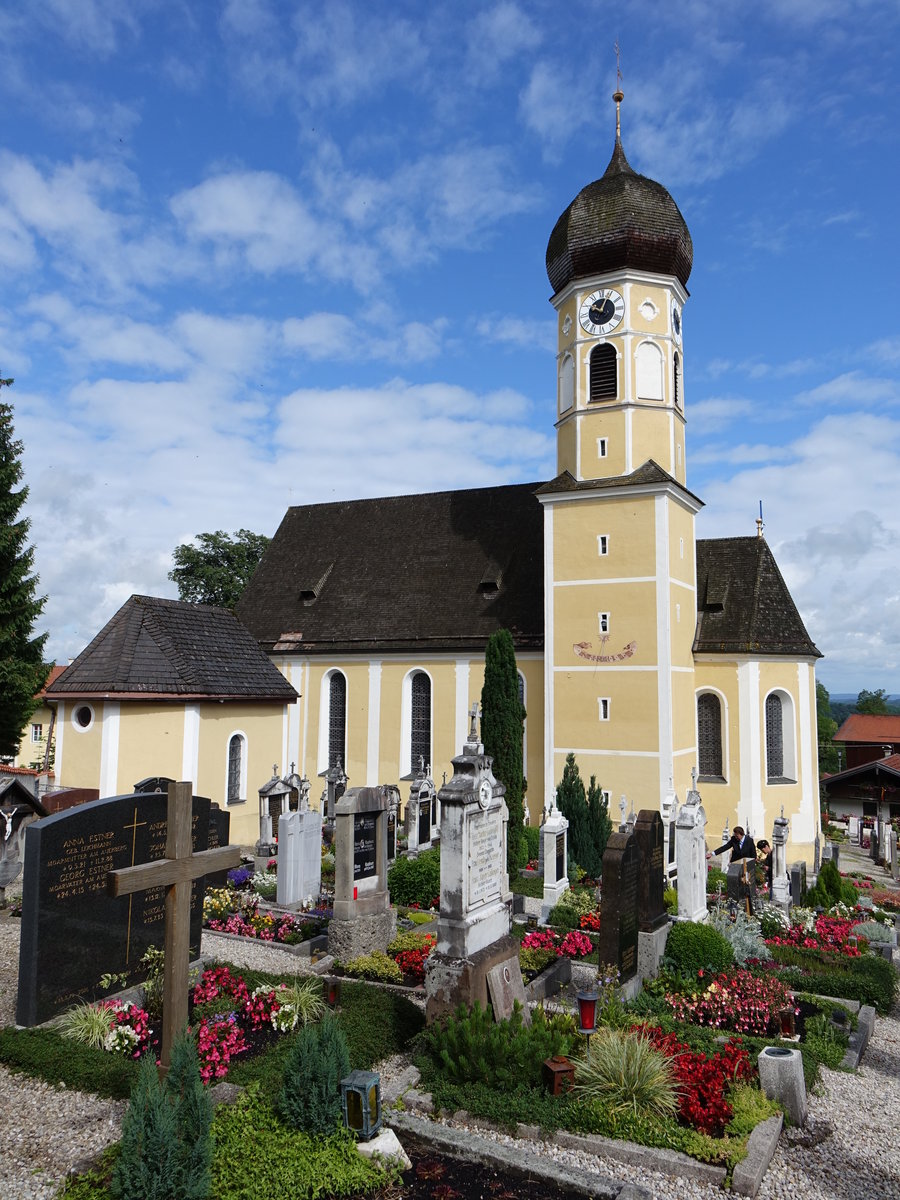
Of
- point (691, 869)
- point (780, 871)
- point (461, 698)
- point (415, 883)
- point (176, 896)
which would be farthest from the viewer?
point (461, 698)

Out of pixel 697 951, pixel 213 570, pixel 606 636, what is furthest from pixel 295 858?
pixel 213 570

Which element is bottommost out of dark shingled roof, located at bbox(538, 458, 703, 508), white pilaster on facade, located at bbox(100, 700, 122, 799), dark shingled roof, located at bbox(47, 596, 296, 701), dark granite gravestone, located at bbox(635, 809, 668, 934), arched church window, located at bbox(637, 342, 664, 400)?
dark granite gravestone, located at bbox(635, 809, 668, 934)

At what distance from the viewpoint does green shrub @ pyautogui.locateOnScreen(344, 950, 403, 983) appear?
10.1 metres

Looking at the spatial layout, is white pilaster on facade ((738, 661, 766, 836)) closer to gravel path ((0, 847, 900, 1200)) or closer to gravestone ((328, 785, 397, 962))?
gravestone ((328, 785, 397, 962))

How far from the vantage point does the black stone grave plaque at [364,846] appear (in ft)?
38.1

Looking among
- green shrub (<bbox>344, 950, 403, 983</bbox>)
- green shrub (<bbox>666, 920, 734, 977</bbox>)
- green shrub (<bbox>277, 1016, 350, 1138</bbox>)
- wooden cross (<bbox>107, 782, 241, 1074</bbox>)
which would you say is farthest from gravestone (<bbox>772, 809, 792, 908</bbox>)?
wooden cross (<bbox>107, 782, 241, 1074</bbox>)

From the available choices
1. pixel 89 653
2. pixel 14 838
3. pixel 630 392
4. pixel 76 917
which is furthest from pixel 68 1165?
pixel 630 392

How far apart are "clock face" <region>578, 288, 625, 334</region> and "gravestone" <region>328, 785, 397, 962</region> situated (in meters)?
14.8

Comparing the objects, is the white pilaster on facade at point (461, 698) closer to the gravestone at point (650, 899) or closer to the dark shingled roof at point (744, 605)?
the dark shingled roof at point (744, 605)

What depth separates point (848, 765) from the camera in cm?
4856

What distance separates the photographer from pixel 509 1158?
5.73 meters

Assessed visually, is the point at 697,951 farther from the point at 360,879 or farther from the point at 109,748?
the point at 109,748

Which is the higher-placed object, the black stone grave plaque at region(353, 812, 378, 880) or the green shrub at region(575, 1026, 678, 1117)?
the black stone grave plaque at region(353, 812, 378, 880)

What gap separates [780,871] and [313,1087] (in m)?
12.2
